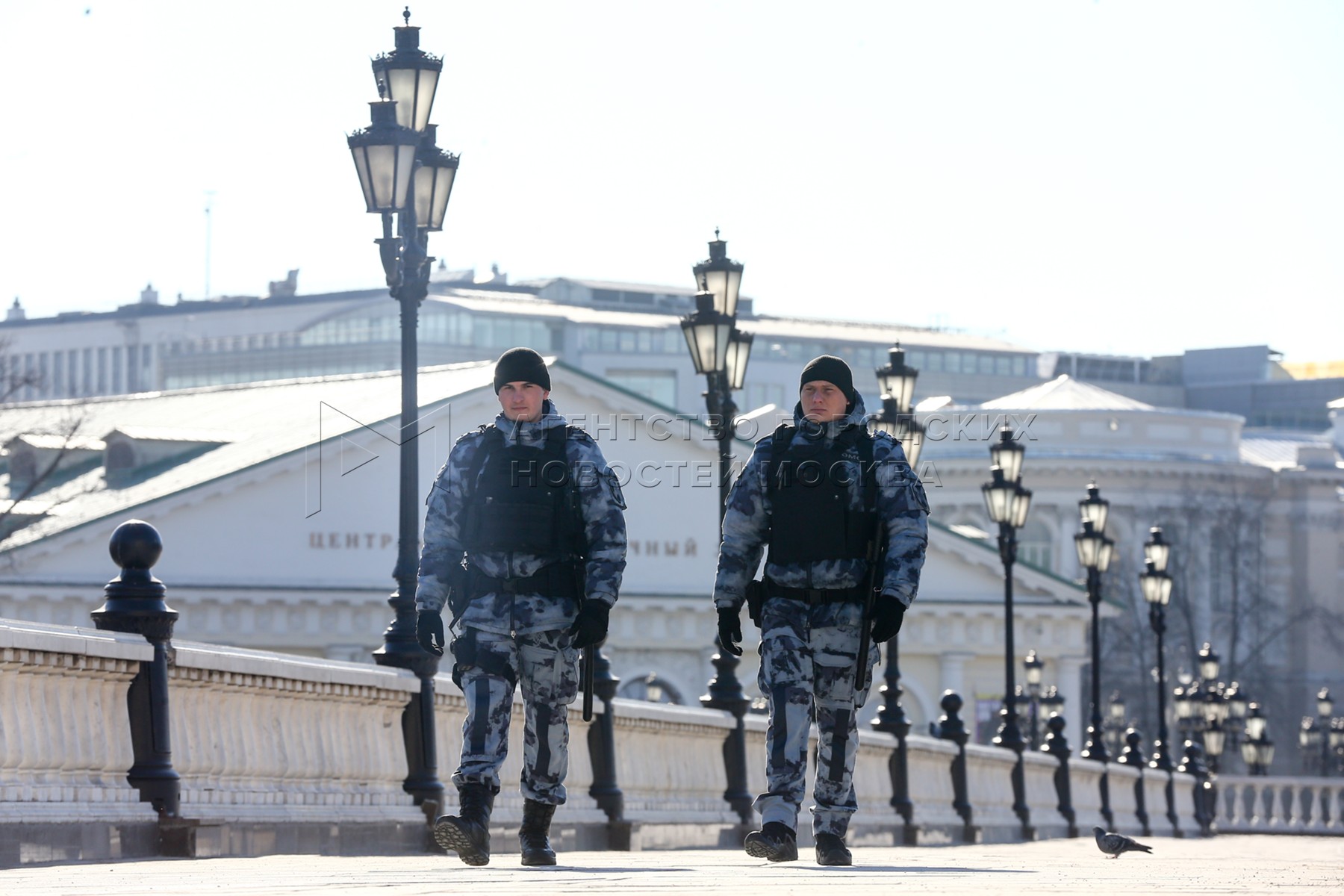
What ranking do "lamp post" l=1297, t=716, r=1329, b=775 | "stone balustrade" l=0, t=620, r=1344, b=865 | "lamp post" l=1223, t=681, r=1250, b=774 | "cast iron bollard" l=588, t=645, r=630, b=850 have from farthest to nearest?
"lamp post" l=1297, t=716, r=1329, b=775
"lamp post" l=1223, t=681, r=1250, b=774
"cast iron bollard" l=588, t=645, r=630, b=850
"stone balustrade" l=0, t=620, r=1344, b=865

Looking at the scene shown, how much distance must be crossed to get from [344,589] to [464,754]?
43066 mm

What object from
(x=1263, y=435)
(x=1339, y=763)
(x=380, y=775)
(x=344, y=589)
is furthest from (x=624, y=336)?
(x=380, y=775)

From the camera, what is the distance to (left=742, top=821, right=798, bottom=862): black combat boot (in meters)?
10.3

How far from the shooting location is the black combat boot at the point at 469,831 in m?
10.0

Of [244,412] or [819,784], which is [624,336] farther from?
[819,784]

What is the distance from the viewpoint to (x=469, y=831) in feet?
33.0

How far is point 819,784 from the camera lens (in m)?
10.8

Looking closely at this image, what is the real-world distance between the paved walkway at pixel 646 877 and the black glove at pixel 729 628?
927 mm

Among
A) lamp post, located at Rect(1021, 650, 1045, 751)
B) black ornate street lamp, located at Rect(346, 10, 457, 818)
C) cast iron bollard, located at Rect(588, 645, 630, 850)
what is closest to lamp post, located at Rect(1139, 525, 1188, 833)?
lamp post, located at Rect(1021, 650, 1045, 751)

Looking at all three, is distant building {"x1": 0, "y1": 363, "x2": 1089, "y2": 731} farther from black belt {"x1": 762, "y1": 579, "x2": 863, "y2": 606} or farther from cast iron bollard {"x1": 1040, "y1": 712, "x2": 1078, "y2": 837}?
black belt {"x1": 762, "y1": 579, "x2": 863, "y2": 606}

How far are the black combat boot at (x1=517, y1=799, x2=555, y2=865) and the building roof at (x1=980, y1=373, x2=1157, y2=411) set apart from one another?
85020 mm

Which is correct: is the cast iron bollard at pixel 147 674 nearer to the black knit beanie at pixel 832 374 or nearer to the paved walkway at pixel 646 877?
the paved walkway at pixel 646 877

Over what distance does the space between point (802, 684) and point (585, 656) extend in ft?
3.15

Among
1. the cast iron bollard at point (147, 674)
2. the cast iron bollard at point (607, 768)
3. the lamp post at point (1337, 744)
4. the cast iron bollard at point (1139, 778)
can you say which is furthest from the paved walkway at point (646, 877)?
the lamp post at point (1337, 744)
